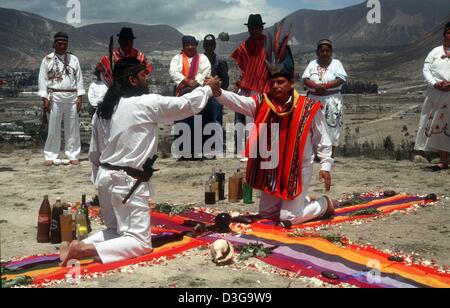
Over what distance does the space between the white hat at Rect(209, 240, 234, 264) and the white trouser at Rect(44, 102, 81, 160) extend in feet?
21.0

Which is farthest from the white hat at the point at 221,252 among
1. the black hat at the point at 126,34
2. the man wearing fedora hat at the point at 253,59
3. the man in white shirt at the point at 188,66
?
the man in white shirt at the point at 188,66

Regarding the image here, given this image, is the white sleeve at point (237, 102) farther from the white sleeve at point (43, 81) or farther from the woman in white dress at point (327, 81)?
the white sleeve at point (43, 81)

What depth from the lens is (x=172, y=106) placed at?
5.19 metres

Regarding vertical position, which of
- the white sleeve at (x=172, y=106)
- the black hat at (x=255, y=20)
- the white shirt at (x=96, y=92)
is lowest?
the white sleeve at (x=172, y=106)

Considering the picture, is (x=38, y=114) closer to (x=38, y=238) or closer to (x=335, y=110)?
(x=335, y=110)

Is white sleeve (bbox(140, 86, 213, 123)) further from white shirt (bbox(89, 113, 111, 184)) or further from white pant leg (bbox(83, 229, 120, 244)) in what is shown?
white pant leg (bbox(83, 229, 120, 244))

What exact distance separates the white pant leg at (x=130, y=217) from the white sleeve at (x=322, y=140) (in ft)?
6.85

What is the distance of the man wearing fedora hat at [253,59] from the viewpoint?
933 centimetres

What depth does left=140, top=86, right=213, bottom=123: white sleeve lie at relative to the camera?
16.8ft

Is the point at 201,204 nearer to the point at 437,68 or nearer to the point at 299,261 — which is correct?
the point at 299,261

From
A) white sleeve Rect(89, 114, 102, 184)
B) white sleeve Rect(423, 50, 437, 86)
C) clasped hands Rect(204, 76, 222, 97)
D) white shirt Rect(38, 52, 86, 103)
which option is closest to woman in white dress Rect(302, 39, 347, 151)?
white sleeve Rect(423, 50, 437, 86)

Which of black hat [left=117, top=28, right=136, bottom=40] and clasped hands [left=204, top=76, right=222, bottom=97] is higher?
black hat [left=117, top=28, right=136, bottom=40]
